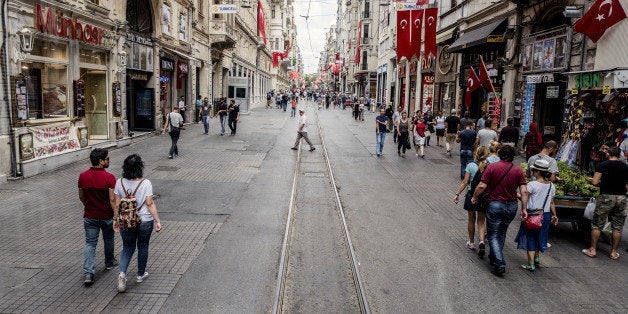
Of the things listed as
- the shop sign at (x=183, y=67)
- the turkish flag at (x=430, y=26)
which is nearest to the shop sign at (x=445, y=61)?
the turkish flag at (x=430, y=26)

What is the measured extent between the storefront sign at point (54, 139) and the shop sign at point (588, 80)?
15.4m

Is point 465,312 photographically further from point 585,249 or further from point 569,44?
point 569,44

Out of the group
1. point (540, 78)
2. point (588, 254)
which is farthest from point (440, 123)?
point (588, 254)

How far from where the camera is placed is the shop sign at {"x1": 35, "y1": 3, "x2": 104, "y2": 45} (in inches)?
501

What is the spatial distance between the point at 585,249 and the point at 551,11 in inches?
453

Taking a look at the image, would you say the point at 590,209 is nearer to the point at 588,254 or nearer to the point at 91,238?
the point at 588,254

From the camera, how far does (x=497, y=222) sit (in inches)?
256

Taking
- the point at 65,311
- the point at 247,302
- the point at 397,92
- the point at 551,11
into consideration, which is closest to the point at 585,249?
the point at 247,302

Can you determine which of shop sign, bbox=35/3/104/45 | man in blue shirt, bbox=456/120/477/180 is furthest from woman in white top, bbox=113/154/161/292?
man in blue shirt, bbox=456/120/477/180

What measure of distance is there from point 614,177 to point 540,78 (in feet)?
31.9

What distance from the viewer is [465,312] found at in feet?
17.4

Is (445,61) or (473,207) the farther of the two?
(445,61)

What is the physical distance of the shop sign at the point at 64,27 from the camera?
41.8ft

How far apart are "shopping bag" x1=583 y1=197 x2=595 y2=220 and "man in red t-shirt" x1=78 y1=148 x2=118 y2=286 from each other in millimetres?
7418
